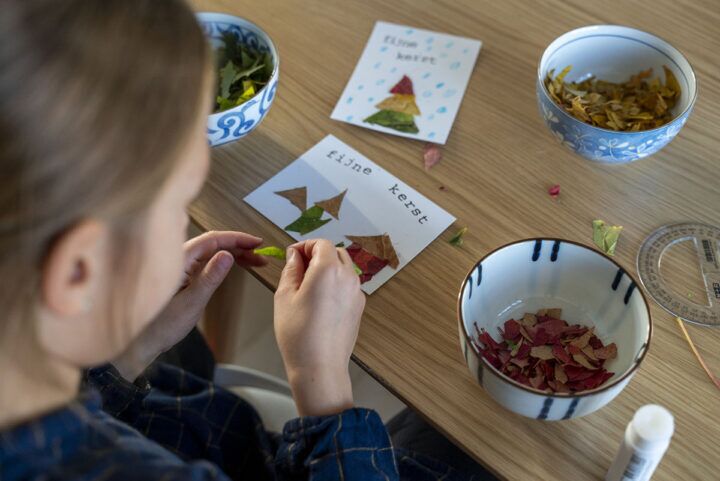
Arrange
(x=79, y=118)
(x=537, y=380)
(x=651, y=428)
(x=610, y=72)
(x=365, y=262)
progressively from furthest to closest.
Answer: (x=610, y=72) → (x=365, y=262) → (x=537, y=380) → (x=651, y=428) → (x=79, y=118)

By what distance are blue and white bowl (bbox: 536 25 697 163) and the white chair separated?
47 centimetres

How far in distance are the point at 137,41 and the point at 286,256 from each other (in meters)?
0.35

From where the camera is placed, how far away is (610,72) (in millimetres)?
912

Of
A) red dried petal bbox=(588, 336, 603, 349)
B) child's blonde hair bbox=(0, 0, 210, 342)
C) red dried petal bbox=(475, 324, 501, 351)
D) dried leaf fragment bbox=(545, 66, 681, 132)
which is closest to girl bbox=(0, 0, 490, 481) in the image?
child's blonde hair bbox=(0, 0, 210, 342)

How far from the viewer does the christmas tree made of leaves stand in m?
0.91

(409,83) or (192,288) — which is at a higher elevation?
(409,83)

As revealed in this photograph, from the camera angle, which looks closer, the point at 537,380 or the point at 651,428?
the point at 651,428

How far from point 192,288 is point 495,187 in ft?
1.16

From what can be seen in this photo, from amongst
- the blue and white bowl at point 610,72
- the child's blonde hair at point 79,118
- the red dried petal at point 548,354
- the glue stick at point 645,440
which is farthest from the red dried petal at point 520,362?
the child's blonde hair at point 79,118

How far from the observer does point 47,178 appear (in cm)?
46

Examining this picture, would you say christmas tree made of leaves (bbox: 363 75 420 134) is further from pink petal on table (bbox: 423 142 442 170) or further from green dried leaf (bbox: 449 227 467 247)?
green dried leaf (bbox: 449 227 467 247)

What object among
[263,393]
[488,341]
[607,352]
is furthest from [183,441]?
[607,352]

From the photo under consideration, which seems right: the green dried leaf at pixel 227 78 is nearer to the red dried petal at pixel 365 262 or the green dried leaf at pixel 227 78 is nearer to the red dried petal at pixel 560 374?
the red dried petal at pixel 365 262

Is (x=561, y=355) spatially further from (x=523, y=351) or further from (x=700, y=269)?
(x=700, y=269)
